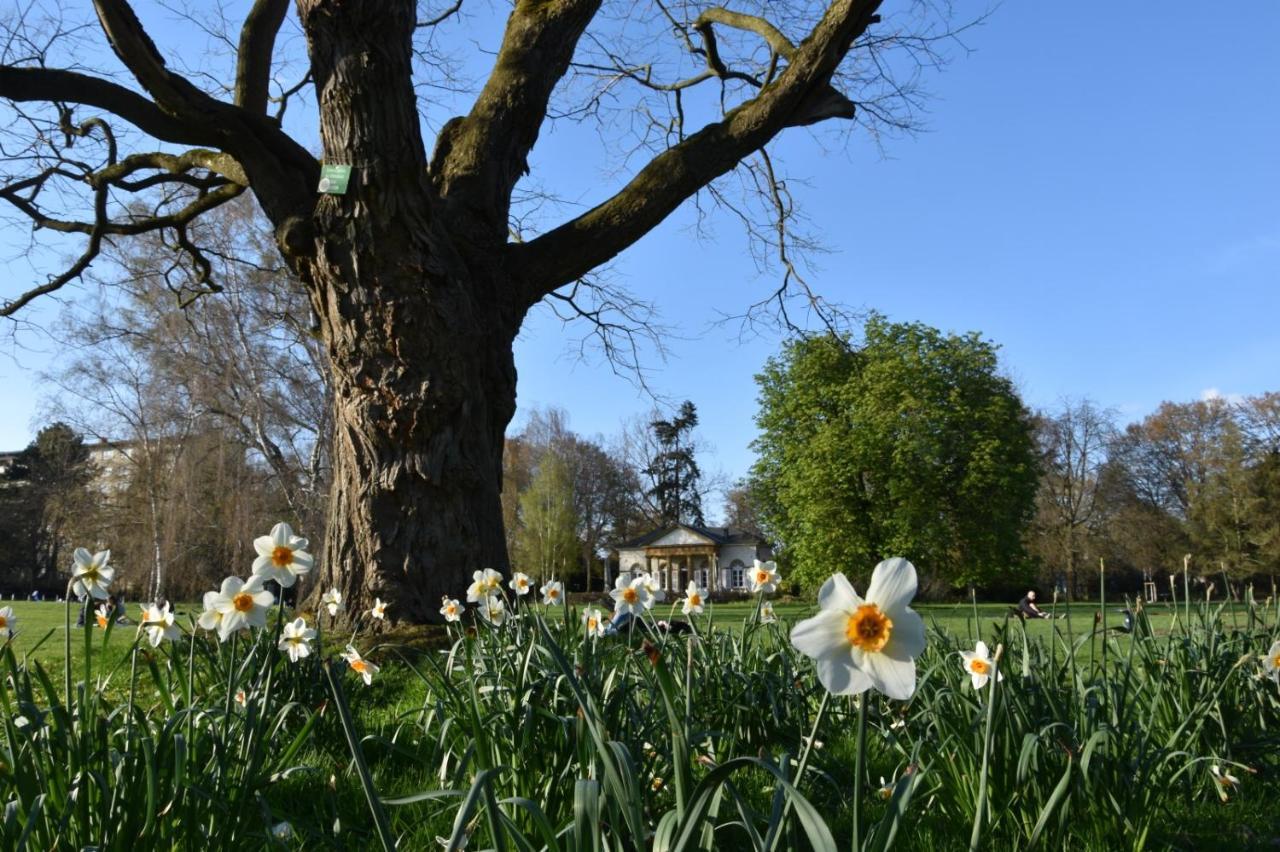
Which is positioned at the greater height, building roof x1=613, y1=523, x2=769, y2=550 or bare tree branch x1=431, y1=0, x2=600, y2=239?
bare tree branch x1=431, y1=0, x2=600, y2=239

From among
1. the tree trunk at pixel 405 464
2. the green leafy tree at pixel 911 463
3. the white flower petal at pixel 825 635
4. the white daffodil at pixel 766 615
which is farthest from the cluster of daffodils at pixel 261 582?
the green leafy tree at pixel 911 463

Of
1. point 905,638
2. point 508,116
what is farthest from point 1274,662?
point 508,116

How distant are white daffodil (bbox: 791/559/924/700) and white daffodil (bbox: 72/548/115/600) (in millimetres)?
2134

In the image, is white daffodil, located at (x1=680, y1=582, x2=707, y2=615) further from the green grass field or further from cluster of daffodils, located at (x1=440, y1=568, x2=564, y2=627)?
cluster of daffodils, located at (x1=440, y1=568, x2=564, y2=627)

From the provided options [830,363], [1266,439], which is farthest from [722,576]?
[1266,439]

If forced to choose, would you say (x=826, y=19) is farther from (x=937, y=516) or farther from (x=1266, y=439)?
(x=1266, y=439)

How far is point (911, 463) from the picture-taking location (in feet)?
105

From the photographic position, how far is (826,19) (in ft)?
21.6

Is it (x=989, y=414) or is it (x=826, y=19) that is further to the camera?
(x=989, y=414)

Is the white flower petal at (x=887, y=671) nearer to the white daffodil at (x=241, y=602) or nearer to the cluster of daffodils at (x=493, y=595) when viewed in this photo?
the white daffodil at (x=241, y=602)

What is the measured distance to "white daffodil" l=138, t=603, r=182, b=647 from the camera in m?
2.74

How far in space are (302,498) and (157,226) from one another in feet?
48.6

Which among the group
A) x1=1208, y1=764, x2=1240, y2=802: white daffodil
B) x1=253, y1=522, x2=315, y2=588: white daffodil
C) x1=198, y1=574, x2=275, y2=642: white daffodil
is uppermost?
x1=253, y1=522, x2=315, y2=588: white daffodil

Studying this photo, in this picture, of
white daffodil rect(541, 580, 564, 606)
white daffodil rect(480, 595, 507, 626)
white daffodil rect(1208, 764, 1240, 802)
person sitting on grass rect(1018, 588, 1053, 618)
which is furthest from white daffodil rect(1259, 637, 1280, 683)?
white daffodil rect(480, 595, 507, 626)
